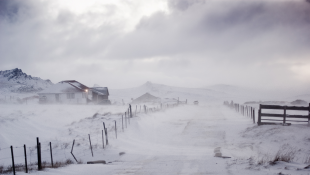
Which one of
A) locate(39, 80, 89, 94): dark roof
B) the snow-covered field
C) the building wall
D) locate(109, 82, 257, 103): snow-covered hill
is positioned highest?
locate(39, 80, 89, 94): dark roof

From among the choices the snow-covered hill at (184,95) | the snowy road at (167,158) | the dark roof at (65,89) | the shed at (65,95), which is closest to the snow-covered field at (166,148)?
the snowy road at (167,158)

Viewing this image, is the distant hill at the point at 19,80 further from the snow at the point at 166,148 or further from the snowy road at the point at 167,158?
the snowy road at the point at 167,158

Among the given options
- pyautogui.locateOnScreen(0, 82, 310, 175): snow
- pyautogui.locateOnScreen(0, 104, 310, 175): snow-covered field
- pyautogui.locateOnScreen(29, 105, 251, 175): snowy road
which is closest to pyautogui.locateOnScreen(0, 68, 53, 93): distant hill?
pyautogui.locateOnScreen(0, 104, 310, 175): snow-covered field

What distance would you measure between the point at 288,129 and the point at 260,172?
834 cm

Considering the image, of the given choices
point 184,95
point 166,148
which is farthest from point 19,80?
point 166,148

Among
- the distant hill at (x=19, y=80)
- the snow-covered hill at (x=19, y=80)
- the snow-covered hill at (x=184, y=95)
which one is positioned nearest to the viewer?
the snow-covered hill at (x=19, y=80)

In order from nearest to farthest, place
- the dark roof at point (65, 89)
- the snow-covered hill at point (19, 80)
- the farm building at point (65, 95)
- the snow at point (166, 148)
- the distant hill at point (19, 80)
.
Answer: the snow at point (166, 148) < the farm building at point (65, 95) < the dark roof at point (65, 89) < the snow-covered hill at point (19, 80) < the distant hill at point (19, 80)

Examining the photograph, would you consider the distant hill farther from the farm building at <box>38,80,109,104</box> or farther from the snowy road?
the snowy road

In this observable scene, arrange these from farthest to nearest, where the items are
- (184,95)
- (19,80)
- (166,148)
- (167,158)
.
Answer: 1. (184,95)
2. (19,80)
3. (166,148)
4. (167,158)

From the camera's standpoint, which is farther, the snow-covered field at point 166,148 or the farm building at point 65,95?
the farm building at point 65,95

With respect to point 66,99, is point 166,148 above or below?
above

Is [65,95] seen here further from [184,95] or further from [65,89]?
[184,95]

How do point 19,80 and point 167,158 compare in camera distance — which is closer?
point 167,158

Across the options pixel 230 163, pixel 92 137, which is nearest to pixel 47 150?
pixel 92 137
